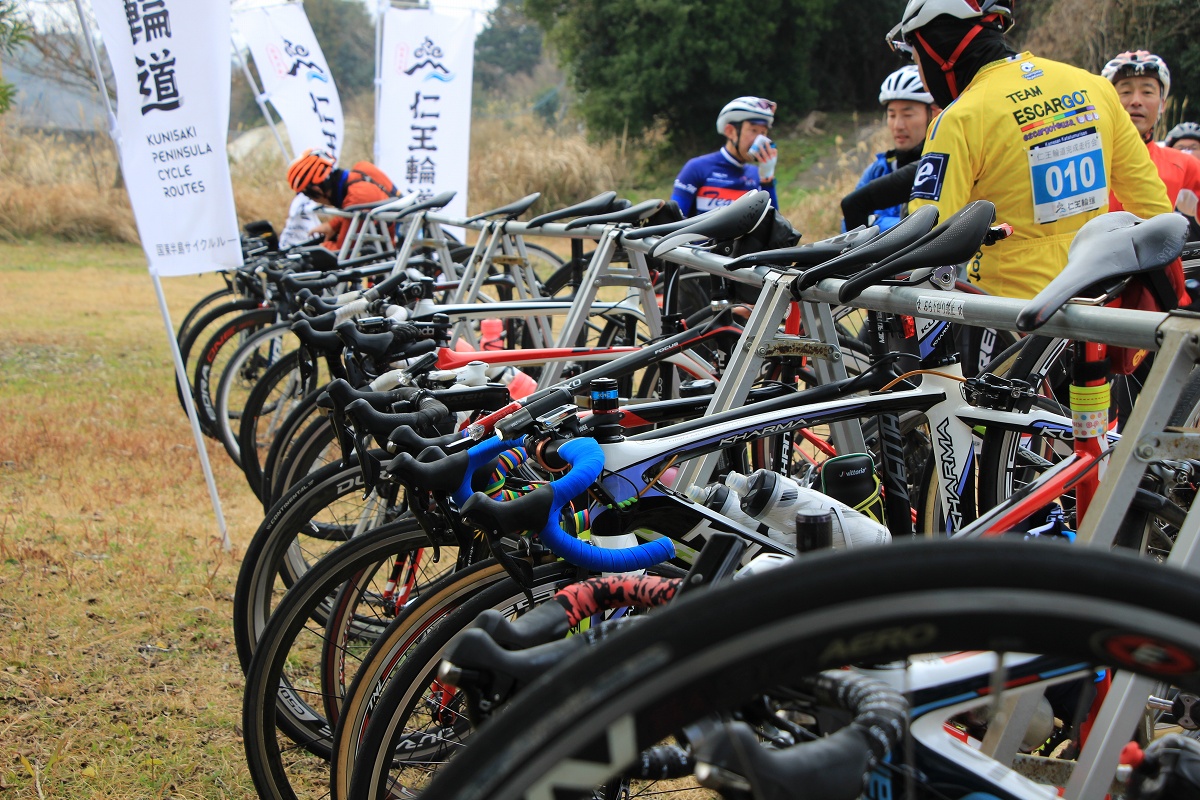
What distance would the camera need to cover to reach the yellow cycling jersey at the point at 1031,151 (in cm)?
310

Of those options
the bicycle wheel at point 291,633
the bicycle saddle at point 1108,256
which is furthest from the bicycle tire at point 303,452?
the bicycle saddle at point 1108,256

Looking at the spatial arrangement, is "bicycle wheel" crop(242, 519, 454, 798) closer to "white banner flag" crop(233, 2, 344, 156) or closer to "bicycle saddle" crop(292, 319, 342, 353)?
"bicycle saddle" crop(292, 319, 342, 353)

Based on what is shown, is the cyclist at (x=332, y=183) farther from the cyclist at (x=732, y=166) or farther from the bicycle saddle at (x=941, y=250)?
the bicycle saddle at (x=941, y=250)

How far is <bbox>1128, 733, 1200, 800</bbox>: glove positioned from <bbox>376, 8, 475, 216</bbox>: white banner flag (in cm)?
809

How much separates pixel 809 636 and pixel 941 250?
1.30m

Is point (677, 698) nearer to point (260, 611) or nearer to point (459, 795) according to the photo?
point (459, 795)

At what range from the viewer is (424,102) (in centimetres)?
880

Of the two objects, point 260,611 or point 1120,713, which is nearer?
point 1120,713

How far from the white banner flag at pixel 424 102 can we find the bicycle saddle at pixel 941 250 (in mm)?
7089

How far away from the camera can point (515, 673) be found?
3.36ft

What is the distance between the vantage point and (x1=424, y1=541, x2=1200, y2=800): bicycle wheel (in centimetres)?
76

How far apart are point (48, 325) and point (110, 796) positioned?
870 centimetres

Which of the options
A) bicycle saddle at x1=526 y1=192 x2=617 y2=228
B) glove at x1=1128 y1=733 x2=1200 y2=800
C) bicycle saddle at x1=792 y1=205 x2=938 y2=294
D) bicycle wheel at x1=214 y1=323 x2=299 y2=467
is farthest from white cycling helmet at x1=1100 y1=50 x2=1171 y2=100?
glove at x1=1128 y1=733 x2=1200 y2=800

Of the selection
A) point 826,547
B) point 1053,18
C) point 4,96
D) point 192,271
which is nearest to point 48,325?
point 4,96
